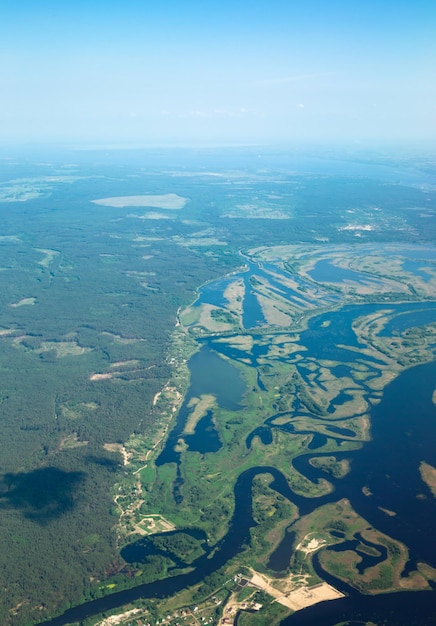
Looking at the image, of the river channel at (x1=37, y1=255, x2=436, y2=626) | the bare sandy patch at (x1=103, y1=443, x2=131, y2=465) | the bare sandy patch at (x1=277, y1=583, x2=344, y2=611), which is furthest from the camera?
the bare sandy patch at (x1=103, y1=443, x2=131, y2=465)

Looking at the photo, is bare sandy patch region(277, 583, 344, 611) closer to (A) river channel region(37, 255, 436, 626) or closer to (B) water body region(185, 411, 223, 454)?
(A) river channel region(37, 255, 436, 626)

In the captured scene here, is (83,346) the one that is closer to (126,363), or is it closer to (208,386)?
(126,363)

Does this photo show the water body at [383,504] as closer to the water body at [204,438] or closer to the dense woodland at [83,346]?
the dense woodland at [83,346]

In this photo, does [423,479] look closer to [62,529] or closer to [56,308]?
[62,529]

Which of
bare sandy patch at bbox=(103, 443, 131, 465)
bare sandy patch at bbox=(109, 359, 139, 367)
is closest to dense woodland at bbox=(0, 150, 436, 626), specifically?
bare sandy patch at bbox=(109, 359, 139, 367)

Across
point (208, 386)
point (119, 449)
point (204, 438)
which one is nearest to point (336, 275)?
point (208, 386)

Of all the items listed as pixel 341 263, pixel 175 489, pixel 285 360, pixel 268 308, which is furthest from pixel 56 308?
pixel 341 263

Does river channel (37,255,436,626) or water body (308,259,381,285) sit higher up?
water body (308,259,381,285)

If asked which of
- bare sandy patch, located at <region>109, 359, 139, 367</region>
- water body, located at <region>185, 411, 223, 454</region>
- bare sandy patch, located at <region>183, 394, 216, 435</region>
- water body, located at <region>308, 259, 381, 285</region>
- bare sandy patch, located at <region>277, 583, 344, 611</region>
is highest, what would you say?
water body, located at <region>308, 259, 381, 285</region>
